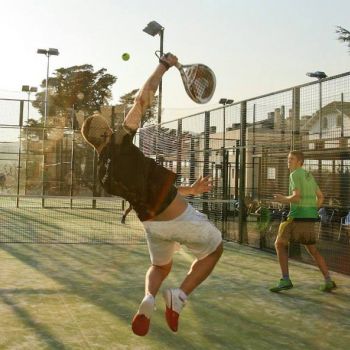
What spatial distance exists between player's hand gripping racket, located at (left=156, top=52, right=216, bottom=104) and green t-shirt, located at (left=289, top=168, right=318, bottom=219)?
244cm

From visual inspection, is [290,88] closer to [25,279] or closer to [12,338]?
[25,279]

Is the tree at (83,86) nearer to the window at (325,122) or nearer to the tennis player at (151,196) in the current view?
the window at (325,122)

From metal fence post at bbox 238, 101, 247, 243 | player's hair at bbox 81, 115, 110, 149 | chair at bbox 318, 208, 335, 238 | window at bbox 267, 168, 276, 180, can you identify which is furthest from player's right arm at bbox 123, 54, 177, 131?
chair at bbox 318, 208, 335, 238

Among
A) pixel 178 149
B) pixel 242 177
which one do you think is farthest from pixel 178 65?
pixel 178 149

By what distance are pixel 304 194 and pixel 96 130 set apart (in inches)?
143

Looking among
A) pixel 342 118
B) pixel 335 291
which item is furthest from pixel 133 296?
pixel 342 118

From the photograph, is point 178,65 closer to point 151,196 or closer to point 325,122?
point 151,196

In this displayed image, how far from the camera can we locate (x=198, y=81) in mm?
4520

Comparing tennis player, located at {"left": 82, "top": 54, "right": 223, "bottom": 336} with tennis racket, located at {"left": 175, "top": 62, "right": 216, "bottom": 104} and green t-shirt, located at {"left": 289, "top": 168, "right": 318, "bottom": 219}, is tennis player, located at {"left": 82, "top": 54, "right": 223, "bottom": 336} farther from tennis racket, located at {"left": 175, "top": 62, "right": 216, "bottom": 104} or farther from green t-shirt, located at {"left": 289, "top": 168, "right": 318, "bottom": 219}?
green t-shirt, located at {"left": 289, "top": 168, "right": 318, "bottom": 219}

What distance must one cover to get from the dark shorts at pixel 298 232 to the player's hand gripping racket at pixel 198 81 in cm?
274

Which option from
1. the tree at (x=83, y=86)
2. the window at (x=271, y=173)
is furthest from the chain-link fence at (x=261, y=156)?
the tree at (x=83, y=86)

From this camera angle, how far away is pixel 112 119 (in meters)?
20.7

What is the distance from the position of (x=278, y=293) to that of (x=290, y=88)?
13.8 ft

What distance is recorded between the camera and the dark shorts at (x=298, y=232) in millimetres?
6633
